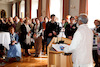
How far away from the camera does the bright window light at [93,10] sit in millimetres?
8047

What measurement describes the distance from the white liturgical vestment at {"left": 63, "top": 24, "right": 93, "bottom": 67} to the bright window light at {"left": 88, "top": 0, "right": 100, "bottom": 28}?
205 inches

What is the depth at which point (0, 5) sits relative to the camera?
30203 millimetres

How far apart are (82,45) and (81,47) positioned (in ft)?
0.14

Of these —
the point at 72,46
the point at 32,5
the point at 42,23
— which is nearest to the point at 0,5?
the point at 32,5

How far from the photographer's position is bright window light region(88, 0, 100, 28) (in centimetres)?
805

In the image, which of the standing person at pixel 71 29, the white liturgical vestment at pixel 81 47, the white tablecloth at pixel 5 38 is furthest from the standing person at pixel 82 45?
the white tablecloth at pixel 5 38

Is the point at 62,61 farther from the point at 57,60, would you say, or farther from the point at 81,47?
the point at 81,47

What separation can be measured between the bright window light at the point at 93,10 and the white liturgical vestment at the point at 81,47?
205 inches

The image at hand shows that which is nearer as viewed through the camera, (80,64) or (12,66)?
(80,64)

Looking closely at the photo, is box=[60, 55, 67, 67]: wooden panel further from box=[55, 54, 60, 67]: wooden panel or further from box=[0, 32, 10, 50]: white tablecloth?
box=[0, 32, 10, 50]: white tablecloth

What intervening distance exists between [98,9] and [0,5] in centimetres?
2529

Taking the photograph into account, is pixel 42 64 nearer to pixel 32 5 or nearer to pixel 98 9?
pixel 98 9

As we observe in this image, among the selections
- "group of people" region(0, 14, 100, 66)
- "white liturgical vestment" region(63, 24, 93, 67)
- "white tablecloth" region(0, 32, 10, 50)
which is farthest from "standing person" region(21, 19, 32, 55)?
"white liturgical vestment" region(63, 24, 93, 67)

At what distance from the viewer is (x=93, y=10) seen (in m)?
8.27
